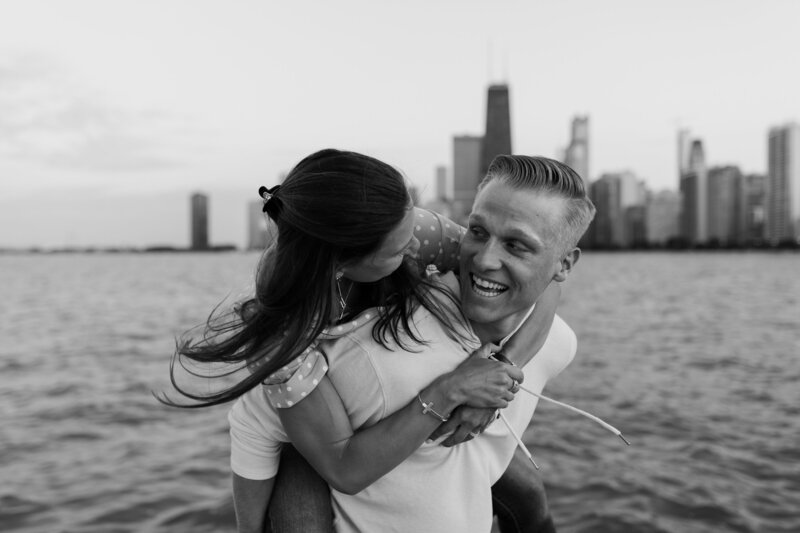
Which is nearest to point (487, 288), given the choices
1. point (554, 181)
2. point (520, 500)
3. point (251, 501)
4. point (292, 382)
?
point (554, 181)

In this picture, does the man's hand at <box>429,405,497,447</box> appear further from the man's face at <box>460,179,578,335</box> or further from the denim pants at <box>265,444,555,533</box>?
the denim pants at <box>265,444,555,533</box>

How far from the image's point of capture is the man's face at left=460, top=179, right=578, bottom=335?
8.50 feet

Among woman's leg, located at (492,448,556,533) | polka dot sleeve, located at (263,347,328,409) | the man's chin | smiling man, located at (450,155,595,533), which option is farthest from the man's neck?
woman's leg, located at (492,448,556,533)

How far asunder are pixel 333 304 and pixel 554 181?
36.4 inches

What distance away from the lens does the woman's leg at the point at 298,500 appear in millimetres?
2609

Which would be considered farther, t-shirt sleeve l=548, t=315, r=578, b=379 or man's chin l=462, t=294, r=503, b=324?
t-shirt sleeve l=548, t=315, r=578, b=379

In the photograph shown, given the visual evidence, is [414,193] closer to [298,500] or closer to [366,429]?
[366,429]

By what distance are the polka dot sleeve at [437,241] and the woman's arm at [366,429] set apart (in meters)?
0.76

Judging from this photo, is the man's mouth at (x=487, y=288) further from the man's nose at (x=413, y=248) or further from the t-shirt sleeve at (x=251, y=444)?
the t-shirt sleeve at (x=251, y=444)

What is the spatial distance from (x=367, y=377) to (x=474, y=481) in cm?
64

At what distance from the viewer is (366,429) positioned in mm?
2373

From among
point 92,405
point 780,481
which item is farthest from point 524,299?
point 92,405

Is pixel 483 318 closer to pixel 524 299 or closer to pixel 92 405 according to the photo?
pixel 524 299

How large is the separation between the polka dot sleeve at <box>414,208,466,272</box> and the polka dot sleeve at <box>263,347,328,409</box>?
2.81ft
